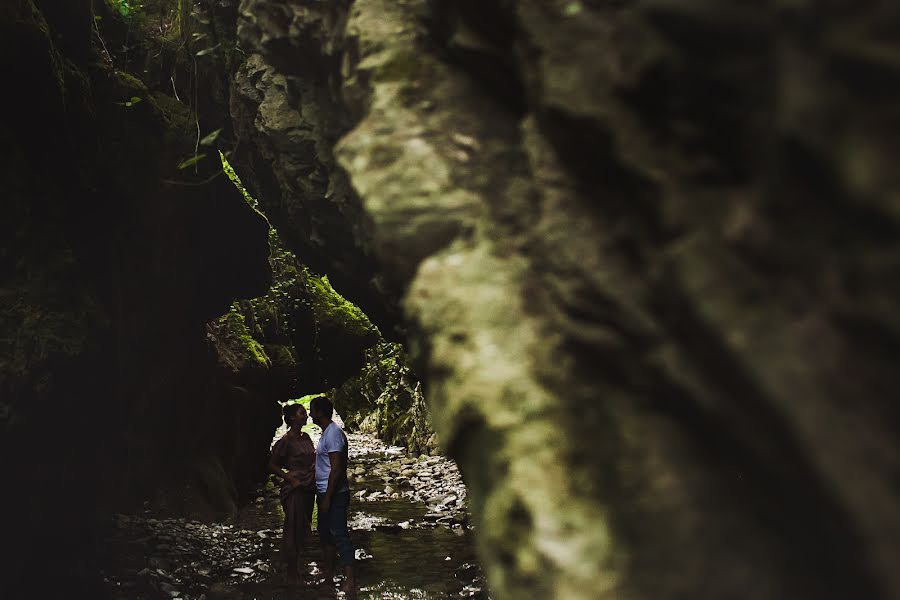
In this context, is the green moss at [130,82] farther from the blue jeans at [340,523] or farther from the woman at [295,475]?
the blue jeans at [340,523]

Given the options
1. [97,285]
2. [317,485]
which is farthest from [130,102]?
[317,485]

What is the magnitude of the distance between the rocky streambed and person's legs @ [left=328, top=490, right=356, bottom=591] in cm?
27

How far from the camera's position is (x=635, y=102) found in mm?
2279

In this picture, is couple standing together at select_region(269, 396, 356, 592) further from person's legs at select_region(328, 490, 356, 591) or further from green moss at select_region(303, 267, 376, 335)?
green moss at select_region(303, 267, 376, 335)

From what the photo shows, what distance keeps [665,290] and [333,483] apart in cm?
505

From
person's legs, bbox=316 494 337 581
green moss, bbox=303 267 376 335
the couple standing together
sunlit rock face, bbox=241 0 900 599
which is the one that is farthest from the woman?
green moss, bbox=303 267 376 335

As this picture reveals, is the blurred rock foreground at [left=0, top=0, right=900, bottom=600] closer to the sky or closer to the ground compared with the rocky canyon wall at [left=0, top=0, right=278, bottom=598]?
closer to the sky

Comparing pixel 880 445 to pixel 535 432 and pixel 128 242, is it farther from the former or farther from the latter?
pixel 128 242

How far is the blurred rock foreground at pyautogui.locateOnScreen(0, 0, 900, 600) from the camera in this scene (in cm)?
167

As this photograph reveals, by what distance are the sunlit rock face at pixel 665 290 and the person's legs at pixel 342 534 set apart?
3737mm

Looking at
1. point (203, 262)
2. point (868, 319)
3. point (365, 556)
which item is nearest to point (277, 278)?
point (203, 262)

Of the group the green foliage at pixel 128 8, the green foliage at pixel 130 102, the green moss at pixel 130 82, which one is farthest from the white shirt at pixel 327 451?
the green foliage at pixel 128 8

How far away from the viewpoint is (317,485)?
6.80 m

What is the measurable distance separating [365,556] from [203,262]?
16.2ft
